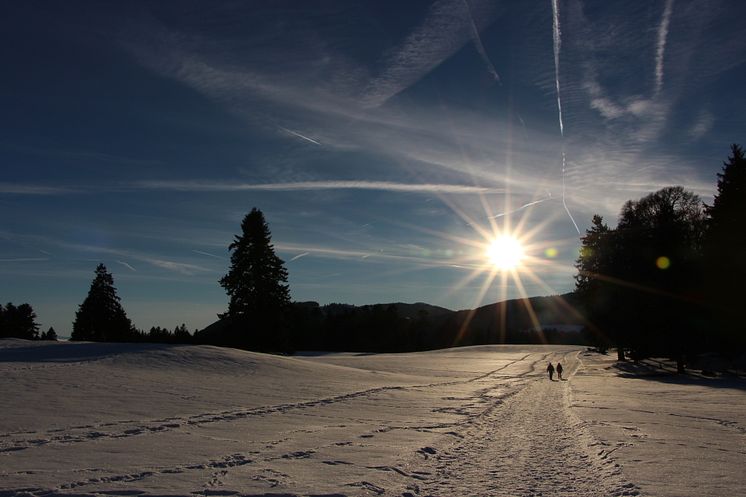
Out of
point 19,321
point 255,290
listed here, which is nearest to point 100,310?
point 255,290

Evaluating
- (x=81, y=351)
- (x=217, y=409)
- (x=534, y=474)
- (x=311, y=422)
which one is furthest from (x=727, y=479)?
(x=81, y=351)

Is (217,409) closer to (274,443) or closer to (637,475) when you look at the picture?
(274,443)

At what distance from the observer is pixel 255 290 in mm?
44812

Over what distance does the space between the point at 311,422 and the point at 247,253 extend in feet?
110

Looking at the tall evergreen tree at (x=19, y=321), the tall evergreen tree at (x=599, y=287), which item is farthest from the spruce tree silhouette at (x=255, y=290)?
the tall evergreen tree at (x=19, y=321)

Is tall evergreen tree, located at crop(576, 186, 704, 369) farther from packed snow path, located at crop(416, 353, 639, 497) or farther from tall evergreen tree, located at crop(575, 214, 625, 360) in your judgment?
packed snow path, located at crop(416, 353, 639, 497)

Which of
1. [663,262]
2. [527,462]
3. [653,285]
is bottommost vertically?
[527,462]

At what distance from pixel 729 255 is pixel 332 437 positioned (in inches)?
1342

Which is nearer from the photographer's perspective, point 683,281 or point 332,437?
point 332,437

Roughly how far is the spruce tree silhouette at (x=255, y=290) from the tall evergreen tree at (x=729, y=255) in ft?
108

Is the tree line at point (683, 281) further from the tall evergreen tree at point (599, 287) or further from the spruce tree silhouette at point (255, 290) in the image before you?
the spruce tree silhouette at point (255, 290)

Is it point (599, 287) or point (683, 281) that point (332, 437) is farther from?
point (599, 287)

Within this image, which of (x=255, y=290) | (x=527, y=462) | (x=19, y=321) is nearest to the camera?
(x=527, y=462)

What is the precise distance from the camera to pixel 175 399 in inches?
613
